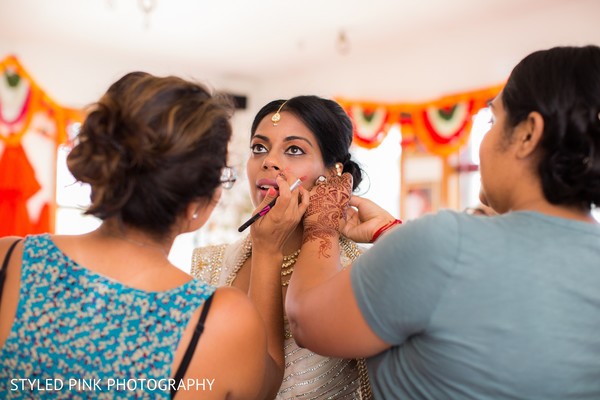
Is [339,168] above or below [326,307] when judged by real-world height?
above

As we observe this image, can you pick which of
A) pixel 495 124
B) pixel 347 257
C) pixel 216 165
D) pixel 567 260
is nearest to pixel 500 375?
pixel 567 260

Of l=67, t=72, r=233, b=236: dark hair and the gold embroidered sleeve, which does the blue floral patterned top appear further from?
the gold embroidered sleeve

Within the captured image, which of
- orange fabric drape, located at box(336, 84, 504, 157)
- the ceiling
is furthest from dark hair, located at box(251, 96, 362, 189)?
orange fabric drape, located at box(336, 84, 504, 157)

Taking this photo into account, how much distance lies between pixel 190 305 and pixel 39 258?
0.85 feet

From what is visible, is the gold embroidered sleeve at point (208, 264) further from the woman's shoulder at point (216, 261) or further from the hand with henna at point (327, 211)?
the hand with henna at point (327, 211)

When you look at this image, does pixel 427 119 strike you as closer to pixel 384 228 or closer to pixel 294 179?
pixel 294 179

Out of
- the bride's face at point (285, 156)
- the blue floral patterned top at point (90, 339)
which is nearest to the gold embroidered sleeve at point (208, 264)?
the bride's face at point (285, 156)

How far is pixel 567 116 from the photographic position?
99 centimetres

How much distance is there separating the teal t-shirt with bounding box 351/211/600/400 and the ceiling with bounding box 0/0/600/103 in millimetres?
4463

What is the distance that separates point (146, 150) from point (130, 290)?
22cm

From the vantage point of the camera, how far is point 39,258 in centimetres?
100

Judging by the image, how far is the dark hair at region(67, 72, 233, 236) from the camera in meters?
0.97

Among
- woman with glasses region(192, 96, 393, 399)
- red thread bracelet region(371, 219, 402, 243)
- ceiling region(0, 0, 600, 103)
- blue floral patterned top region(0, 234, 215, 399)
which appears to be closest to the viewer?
blue floral patterned top region(0, 234, 215, 399)

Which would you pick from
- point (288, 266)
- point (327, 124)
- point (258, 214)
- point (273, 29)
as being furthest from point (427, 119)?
point (258, 214)
